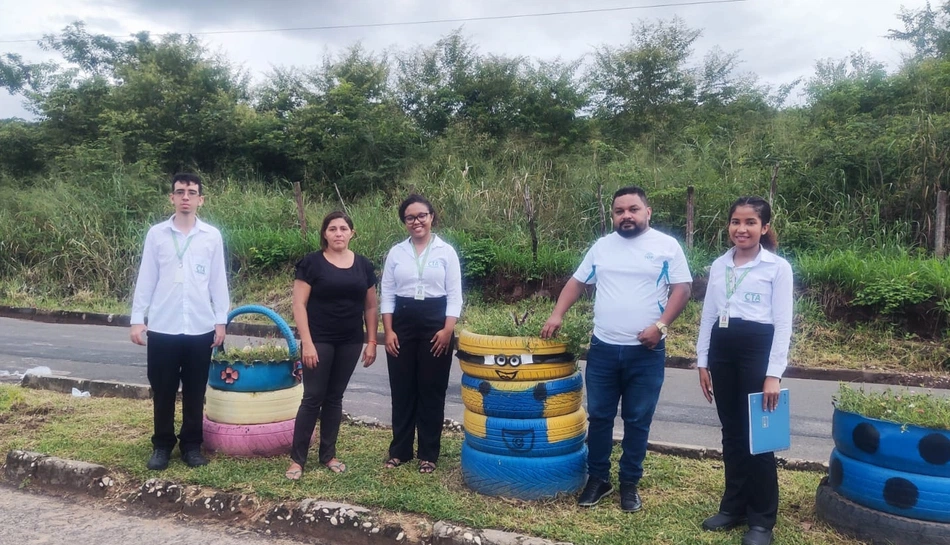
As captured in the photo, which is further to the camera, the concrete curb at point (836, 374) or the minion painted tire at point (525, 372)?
the concrete curb at point (836, 374)

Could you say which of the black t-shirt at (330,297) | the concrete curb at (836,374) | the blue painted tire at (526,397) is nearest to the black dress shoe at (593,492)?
the blue painted tire at (526,397)

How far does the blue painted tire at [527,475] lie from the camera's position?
4188 millimetres

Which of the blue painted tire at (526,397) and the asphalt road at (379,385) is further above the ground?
the blue painted tire at (526,397)

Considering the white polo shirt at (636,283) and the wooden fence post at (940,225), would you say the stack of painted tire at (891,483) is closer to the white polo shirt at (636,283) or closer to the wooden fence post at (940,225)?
the white polo shirt at (636,283)

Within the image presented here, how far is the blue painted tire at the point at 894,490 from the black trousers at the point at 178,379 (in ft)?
12.4

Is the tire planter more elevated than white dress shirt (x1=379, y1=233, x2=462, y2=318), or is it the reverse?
white dress shirt (x1=379, y1=233, x2=462, y2=318)

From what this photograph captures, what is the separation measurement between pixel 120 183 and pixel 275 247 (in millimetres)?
5325

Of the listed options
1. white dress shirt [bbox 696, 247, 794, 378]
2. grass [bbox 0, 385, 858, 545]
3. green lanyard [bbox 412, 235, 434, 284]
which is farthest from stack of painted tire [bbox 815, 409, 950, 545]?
green lanyard [bbox 412, 235, 434, 284]

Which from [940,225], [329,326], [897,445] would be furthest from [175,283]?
[940,225]

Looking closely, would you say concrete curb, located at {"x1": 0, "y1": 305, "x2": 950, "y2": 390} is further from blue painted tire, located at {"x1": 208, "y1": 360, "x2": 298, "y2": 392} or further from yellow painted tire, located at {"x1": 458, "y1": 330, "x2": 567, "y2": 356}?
yellow painted tire, located at {"x1": 458, "y1": 330, "x2": 567, "y2": 356}

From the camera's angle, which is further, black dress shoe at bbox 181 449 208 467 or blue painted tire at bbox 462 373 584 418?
black dress shoe at bbox 181 449 208 467

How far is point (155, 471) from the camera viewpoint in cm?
472

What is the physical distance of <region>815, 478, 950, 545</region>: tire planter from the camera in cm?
334

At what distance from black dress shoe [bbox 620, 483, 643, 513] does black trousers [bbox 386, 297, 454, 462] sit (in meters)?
1.25
